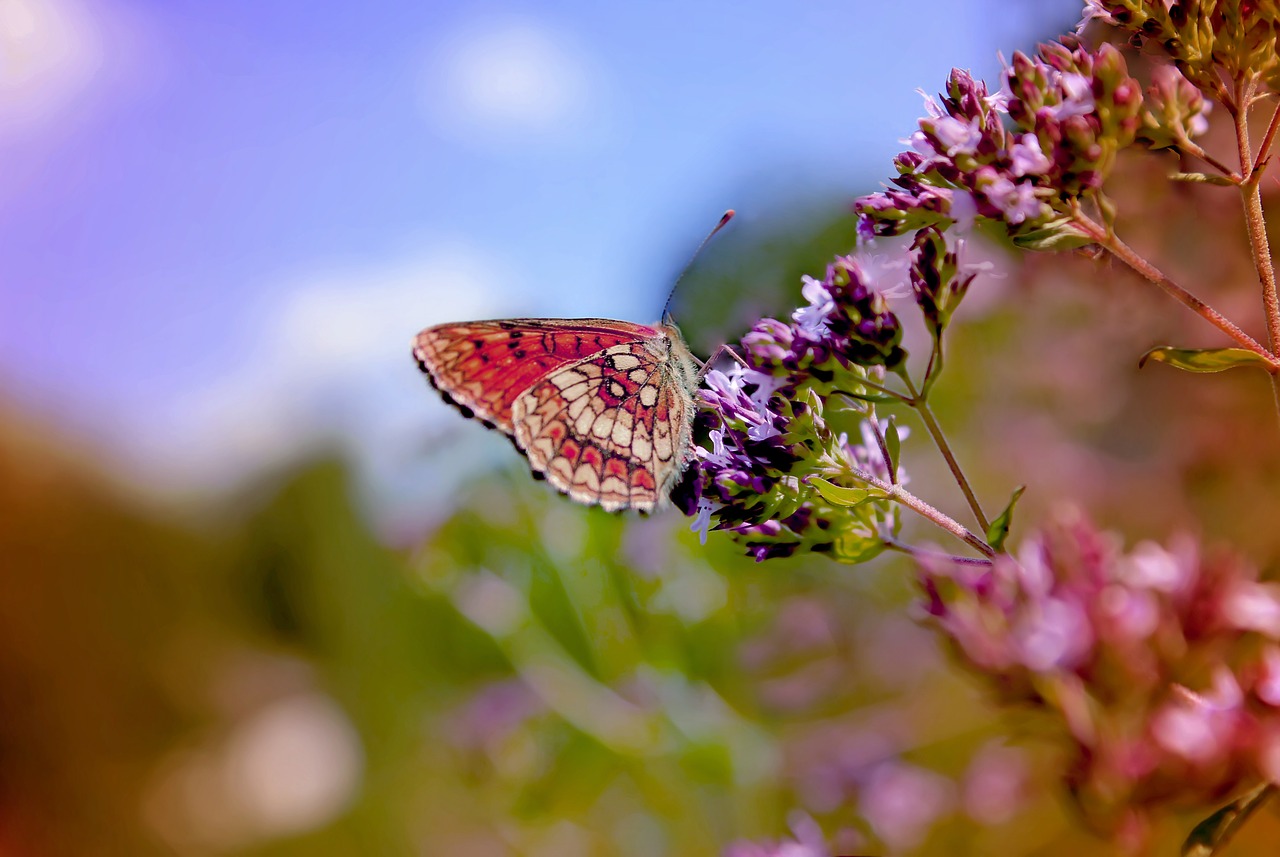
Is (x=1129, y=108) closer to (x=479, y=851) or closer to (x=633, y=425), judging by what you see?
(x=633, y=425)

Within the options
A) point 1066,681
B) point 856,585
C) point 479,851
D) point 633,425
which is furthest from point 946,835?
point 479,851

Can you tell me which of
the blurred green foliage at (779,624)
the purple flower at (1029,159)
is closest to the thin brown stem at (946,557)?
the blurred green foliage at (779,624)

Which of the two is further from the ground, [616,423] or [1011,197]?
[1011,197]

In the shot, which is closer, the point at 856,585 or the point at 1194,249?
the point at 1194,249

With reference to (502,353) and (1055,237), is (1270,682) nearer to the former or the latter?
(1055,237)

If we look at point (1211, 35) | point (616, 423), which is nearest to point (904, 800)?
point (616, 423)

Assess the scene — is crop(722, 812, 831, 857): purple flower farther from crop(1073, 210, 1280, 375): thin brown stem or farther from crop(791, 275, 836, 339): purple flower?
crop(1073, 210, 1280, 375): thin brown stem
